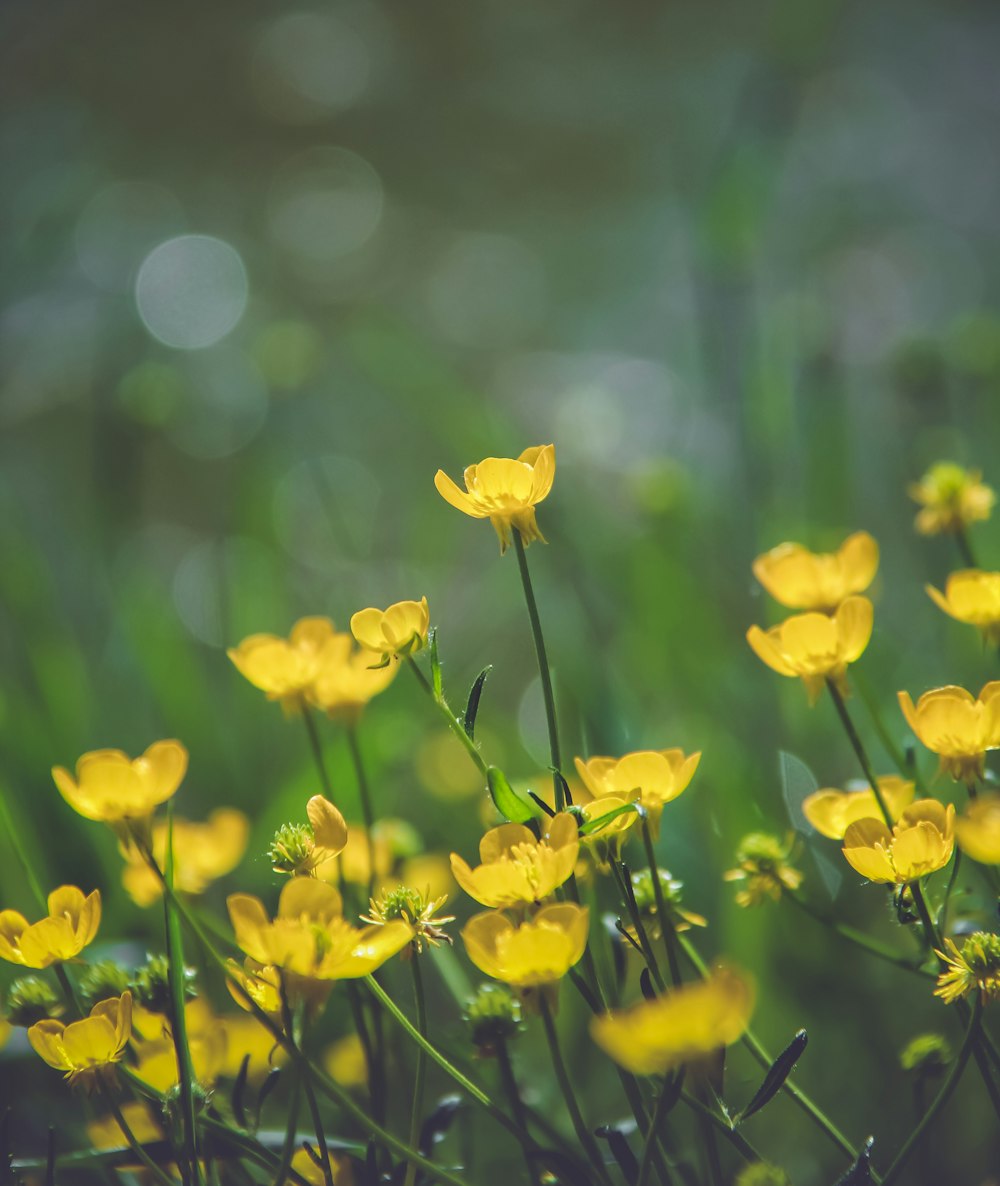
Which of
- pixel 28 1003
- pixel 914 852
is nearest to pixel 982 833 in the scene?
pixel 914 852

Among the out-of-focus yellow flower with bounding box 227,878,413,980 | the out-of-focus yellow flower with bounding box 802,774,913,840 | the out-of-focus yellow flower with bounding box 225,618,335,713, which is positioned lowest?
the out-of-focus yellow flower with bounding box 802,774,913,840

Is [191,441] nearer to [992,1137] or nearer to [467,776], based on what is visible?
[467,776]

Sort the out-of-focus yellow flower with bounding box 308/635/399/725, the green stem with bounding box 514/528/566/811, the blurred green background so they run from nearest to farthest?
the green stem with bounding box 514/528/566/811
the out-of-focus yellow flower with bounding box 308/635/399/725
the blurred green background

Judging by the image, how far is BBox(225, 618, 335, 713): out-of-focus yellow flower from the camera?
1.59ft

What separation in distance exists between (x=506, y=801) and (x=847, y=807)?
0.52 ft

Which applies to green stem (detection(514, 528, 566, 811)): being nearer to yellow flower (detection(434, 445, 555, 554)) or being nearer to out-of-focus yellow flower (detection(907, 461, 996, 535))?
yellow flower (detection(434, 445, 555, 554))

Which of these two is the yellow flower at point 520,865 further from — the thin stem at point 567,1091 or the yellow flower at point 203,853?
the yellow flower at point 203,853

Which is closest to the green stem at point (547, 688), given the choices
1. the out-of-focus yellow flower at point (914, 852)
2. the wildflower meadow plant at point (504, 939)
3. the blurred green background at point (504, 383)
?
the wildflower meadow plant at point (504, 939)

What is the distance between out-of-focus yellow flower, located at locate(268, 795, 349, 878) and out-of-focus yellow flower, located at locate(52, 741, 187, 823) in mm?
50

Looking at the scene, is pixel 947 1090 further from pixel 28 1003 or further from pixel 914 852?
pixel 28 1003

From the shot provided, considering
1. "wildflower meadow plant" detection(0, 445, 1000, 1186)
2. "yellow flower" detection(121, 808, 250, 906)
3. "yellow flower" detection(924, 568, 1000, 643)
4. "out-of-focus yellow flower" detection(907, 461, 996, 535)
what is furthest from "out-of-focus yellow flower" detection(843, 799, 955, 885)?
"yellow flower" detection(121, 808, 250, 906)

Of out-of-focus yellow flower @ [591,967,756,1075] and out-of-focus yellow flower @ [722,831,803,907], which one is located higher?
out-of-focus yellow flower @ [591,967,756,1075]

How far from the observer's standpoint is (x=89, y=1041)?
1.28ft

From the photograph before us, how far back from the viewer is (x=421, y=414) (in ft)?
3.65
